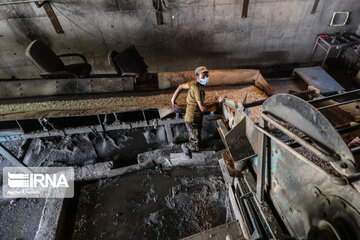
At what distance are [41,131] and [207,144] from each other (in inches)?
158

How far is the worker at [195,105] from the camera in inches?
141

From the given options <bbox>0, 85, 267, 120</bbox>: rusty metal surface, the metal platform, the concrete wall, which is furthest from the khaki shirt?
the metal platform

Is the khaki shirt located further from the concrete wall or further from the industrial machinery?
the concrete wall

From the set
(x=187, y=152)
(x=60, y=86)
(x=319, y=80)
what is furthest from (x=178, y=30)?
(x=319, y=80)

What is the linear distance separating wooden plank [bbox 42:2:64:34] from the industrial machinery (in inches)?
257

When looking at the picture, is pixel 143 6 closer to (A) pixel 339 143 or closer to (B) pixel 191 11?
(B) pixel 191 11

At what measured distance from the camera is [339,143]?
1141 mm

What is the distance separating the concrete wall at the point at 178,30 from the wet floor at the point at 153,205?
4406mm

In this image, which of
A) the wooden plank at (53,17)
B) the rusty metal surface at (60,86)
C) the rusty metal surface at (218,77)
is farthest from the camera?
the wooden plank at (53,17)

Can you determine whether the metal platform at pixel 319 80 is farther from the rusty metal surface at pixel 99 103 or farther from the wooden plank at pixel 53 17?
the wooden plank at pixel 53 17

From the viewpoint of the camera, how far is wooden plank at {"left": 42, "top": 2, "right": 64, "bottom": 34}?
5.54 meters

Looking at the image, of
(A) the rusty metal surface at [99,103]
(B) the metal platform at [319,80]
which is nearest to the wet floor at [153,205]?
(A) the rusty metal surface at [99,103]

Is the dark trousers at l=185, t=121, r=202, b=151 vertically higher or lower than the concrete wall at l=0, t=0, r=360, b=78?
lower

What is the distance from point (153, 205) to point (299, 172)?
3.26 m
